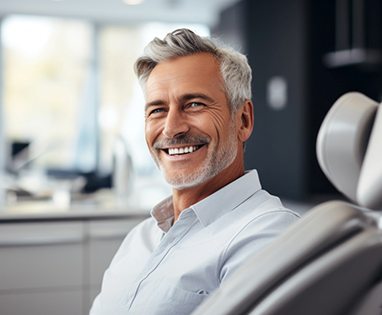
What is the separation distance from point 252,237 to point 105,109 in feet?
24.4

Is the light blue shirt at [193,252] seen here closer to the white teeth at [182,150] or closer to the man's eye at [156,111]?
the white teeth at [182,150]

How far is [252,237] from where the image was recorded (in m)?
1.01

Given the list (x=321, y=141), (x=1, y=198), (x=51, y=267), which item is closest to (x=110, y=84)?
(x=1, y=198)

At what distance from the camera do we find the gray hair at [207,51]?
1.24 m

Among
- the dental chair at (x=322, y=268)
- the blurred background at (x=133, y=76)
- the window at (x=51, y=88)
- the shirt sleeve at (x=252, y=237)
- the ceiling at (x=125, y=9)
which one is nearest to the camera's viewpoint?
the dental chair at (x=322, y=268)

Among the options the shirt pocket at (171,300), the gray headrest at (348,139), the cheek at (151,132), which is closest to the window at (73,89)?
the cheek at (151,132)

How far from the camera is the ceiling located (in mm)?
7250

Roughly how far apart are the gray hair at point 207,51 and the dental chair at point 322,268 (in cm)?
67

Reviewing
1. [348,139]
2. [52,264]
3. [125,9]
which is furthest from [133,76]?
[348,139]

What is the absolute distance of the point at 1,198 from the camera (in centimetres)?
307

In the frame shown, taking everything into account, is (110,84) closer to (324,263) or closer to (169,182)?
(169,182)

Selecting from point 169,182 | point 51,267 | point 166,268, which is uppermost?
point 169,182

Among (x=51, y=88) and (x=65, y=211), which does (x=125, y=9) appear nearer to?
(x=51, y=88)

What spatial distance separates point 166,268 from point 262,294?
57 cm
